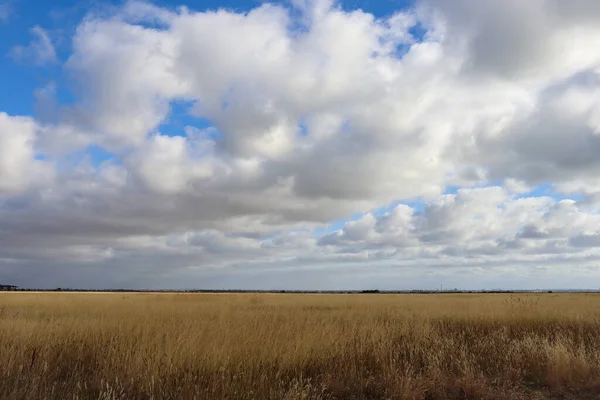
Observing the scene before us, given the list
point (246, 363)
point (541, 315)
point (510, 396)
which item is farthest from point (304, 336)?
point (541, 315)

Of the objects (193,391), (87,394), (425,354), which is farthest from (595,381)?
(87,394)

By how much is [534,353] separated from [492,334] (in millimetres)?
4188

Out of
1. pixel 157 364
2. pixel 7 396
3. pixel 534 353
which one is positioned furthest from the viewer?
pixel 534 353

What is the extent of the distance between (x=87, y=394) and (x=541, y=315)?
56.1 ft

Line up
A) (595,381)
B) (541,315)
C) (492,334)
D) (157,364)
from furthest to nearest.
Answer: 1. (541,315)
2. (492,334)
3. (595,381)
4. (157,364)

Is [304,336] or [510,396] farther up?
[304,336]

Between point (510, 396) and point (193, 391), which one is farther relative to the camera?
point (510, 396)

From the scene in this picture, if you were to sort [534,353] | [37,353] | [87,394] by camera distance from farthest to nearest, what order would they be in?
[534,353]
[37,353]
[87,394]

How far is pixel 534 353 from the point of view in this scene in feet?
34.2

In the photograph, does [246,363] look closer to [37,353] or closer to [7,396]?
[7,396]

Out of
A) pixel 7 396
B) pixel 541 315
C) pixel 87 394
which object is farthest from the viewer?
pixel 541 315

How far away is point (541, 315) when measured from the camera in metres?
18.1

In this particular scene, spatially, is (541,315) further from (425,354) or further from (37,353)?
(37,353)

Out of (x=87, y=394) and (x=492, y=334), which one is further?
(x=492, y=334)
